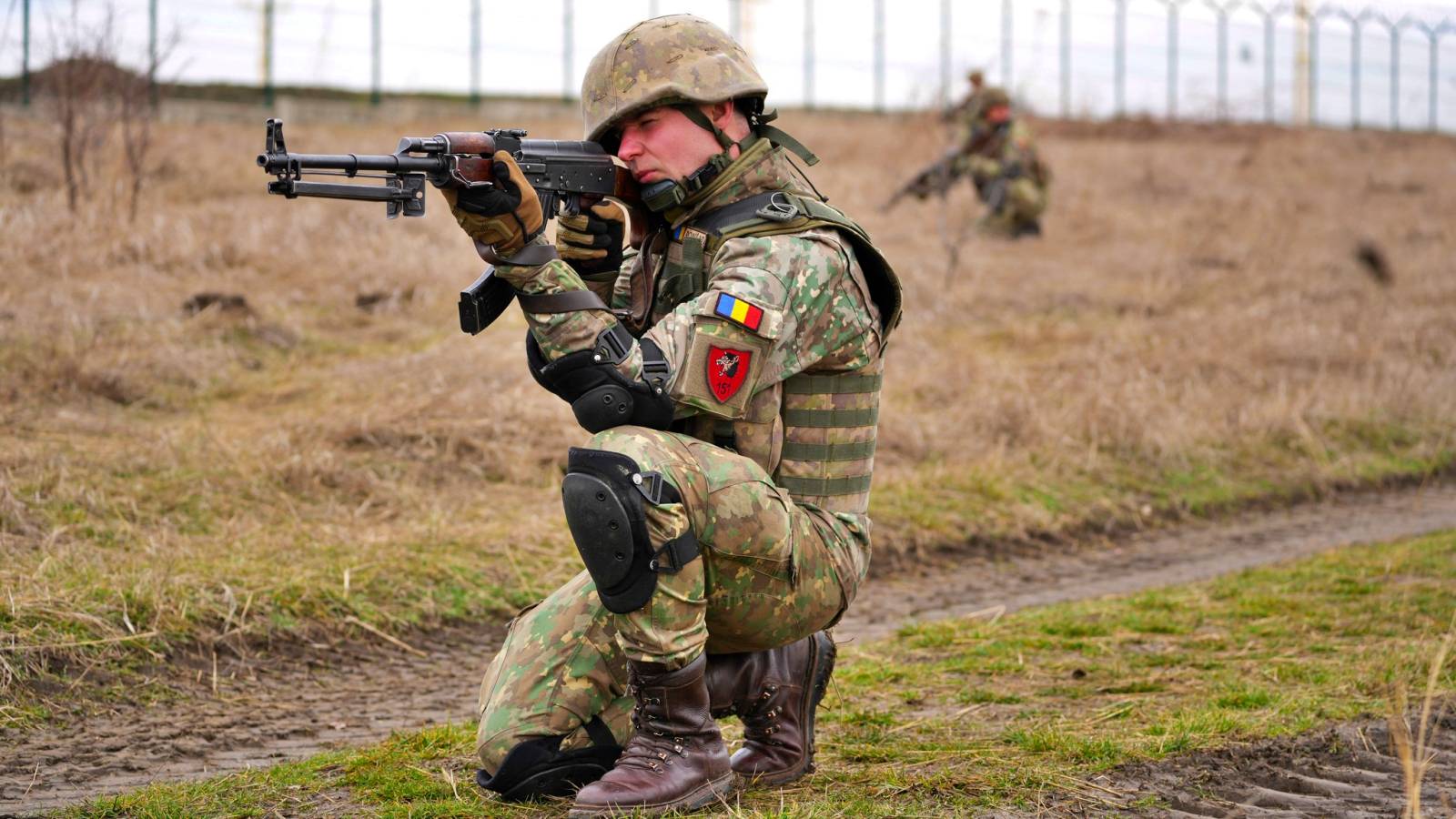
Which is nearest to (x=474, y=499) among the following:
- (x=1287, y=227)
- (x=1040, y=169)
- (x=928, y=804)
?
(x=928, y=804)

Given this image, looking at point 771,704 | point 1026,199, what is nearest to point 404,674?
point 771,704

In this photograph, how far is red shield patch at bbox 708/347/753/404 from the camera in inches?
125

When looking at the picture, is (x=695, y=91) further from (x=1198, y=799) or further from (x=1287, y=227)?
(x=1287, y=227)

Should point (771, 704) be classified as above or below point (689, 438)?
below

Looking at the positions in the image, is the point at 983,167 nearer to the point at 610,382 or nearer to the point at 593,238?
the point at 593,238

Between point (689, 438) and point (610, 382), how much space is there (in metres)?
0.25

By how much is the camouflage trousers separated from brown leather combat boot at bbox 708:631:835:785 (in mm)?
89

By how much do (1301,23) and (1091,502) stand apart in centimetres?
3155

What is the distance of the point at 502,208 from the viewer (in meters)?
3.12

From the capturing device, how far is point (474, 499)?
6.32 m

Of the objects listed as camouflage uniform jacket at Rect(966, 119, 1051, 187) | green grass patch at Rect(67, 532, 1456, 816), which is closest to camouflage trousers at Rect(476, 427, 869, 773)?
green grass patch at Rect(67, 532, 1456, 816)

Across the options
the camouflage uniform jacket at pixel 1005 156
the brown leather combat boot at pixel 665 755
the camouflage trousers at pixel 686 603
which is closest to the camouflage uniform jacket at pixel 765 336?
the camouflage trousers at pixel 686 603

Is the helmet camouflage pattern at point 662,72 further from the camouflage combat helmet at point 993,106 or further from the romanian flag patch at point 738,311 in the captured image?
the camouflage combat helmet at point 993,106

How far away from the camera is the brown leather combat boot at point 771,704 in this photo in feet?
11.6
